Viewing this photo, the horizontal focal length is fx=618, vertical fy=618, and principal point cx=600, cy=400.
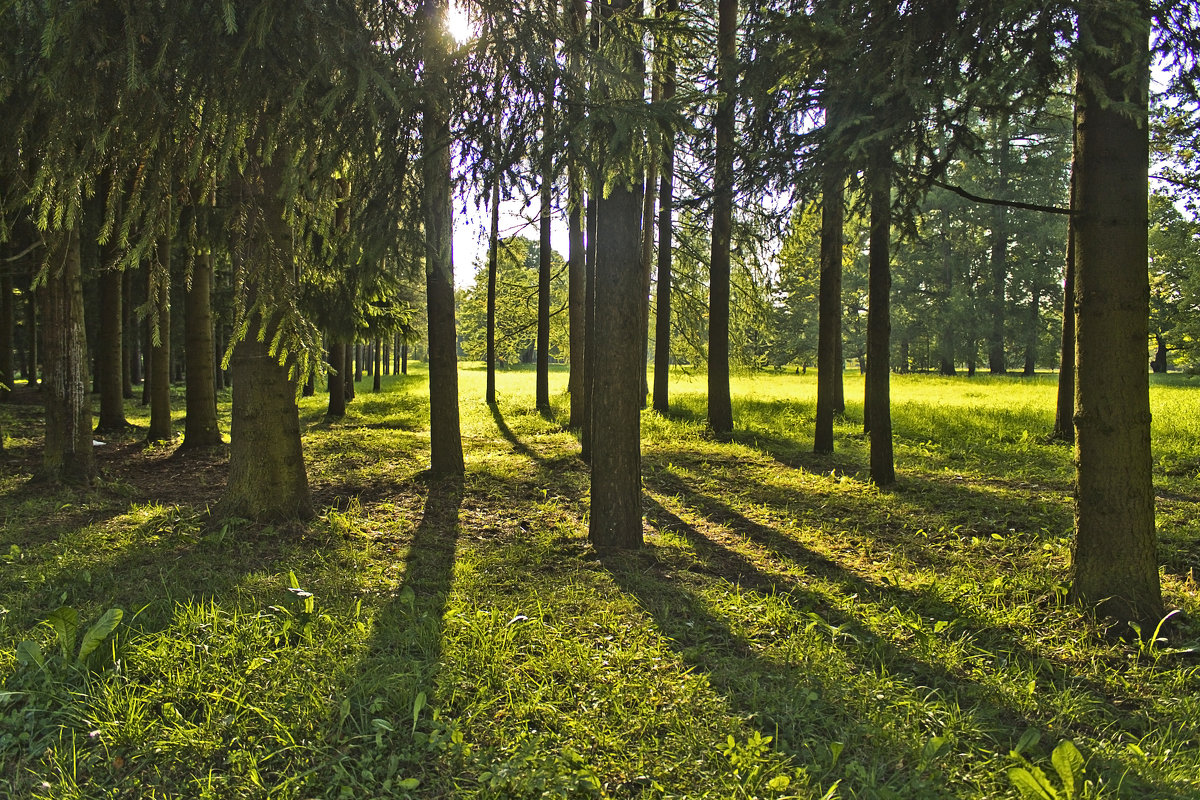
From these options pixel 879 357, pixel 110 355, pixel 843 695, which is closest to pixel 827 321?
pixel 879 357

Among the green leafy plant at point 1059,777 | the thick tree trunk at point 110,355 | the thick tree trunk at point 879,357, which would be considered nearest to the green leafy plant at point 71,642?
the green leafy plant at point 1059,777

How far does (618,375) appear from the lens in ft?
17.7

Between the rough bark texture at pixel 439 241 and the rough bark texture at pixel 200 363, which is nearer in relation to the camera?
the rough bark texture at pixel 439 241

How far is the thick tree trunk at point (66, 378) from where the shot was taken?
7102 millimetres

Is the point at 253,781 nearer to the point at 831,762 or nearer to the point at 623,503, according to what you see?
the point at 831,762

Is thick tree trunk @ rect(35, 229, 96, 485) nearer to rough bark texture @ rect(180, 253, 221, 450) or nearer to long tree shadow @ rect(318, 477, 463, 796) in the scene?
rough bark texture @ rect(180, 253, 221, 450)

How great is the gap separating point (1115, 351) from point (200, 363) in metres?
11.3

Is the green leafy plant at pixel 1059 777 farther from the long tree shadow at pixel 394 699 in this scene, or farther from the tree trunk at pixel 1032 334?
the tree trunk at pixel 1032 334

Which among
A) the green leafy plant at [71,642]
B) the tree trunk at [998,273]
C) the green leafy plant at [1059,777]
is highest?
the tree trunk at [998,273]

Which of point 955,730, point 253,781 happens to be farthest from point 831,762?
point 253,781

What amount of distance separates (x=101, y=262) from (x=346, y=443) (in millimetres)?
6193

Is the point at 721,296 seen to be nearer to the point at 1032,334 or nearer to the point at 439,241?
the point at 439,241

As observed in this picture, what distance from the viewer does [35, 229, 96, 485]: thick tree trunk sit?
710cm

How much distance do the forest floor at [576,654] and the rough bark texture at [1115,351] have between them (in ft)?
1.32
